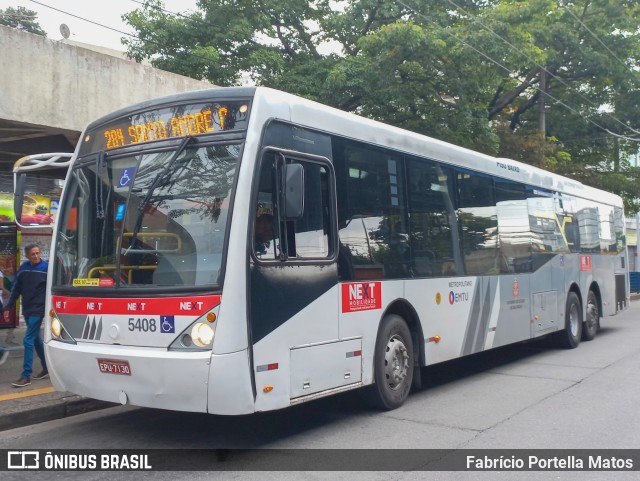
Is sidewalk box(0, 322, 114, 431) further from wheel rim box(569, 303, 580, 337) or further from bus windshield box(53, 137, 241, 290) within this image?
Answer: wheel rim box(569, 303, 580, 337)

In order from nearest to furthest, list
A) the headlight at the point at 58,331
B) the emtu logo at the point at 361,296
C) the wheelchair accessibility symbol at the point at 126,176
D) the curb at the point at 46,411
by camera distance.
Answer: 1. the wheelchair accessibility symbol at the point at 126,176
2. the headlight at the point at 58,331
3. the emtu logo at the point at 361,296
4. the curb at the point at 46,411

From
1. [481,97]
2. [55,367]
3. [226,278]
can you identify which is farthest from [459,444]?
[481,97]

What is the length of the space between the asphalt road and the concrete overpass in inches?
216

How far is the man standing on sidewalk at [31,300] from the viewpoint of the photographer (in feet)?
28.4

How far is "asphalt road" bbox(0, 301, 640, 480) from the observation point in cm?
574

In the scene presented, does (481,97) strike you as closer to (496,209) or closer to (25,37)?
(496,209)

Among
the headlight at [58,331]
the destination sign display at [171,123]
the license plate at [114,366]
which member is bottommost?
the license plate at [114,366]

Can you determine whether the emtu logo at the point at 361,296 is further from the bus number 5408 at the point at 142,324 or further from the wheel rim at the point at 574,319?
the wheel rim at the point at 574,319

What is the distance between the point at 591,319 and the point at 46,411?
11277 millimetres

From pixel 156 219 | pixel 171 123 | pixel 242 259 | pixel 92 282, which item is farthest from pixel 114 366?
pixel 171 123

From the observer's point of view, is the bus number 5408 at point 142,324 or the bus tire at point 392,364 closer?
the bus number 5408 at point 142,324

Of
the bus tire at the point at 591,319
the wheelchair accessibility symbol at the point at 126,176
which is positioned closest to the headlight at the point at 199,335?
the wheelchair accessibility symbol at the point at 126,176

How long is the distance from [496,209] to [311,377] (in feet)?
18.2

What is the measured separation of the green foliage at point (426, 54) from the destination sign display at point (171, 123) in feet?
36.7
